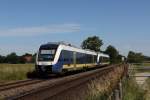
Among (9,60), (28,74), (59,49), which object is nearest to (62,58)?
(59,49)

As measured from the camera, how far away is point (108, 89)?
17.3m

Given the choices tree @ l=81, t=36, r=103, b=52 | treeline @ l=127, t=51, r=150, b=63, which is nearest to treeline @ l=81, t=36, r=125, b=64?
tree @ l=81, t=36, r=103, b=52

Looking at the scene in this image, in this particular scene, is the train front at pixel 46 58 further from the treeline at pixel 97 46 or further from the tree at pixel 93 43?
the tree at pixel 93 43

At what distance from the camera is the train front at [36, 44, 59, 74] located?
124ft

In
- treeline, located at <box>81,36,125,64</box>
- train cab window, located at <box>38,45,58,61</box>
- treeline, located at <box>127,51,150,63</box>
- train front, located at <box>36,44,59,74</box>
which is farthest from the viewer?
treeline, located at <box>81,36,125,64</box>

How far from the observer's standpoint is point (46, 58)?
38344mm

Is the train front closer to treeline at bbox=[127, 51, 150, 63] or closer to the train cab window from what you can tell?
the train cab window

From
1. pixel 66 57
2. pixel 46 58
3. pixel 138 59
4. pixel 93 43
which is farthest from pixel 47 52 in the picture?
pixel 93 43

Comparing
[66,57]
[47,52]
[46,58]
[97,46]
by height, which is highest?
[97,46]

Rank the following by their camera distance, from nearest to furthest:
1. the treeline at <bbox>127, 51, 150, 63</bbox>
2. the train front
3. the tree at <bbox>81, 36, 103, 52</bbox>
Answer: the train front, the treeline at <bbox>127, 51, 150, 63</bbox>, the tree at <bbox>81, 36, 103, 52</bbox>

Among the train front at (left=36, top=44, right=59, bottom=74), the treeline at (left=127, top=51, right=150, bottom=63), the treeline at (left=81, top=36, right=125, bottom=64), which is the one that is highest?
the treeline at (left=81, top=36, right=125, bottom=64)

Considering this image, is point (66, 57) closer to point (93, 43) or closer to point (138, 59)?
point (138, 59)

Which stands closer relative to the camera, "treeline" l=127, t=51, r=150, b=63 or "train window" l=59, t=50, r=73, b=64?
"train window" l=59, t=50, r=73, b=64

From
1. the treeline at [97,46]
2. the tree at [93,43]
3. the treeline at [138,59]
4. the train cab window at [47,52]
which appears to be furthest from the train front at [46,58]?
the tree at [93,43]
